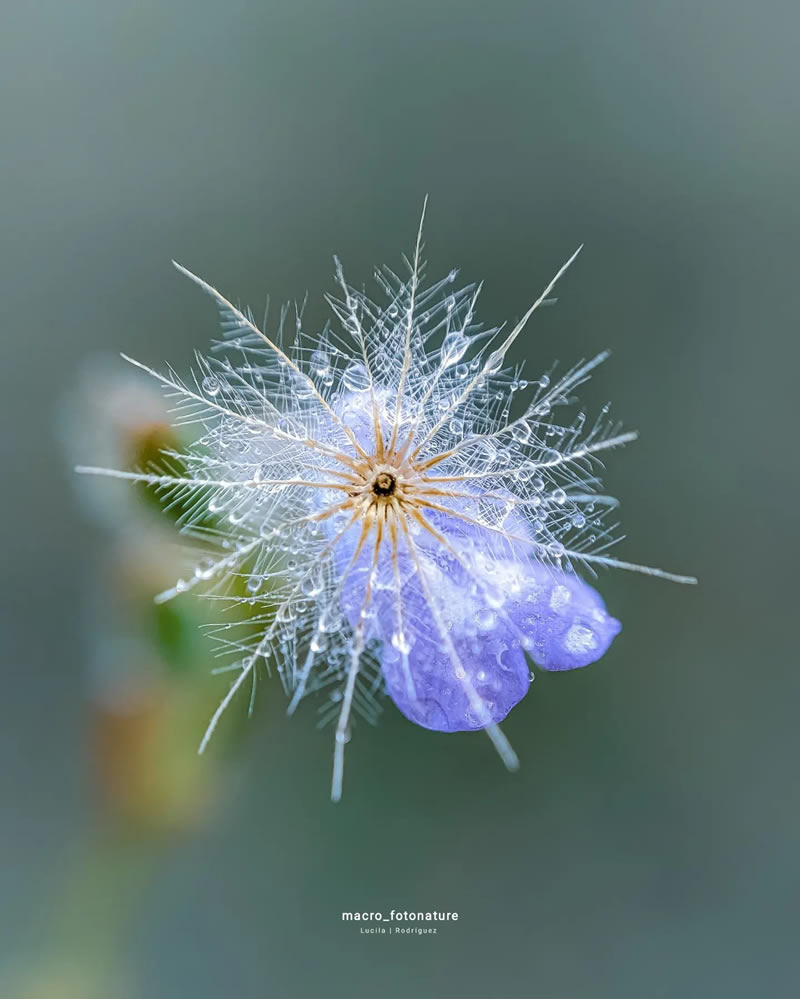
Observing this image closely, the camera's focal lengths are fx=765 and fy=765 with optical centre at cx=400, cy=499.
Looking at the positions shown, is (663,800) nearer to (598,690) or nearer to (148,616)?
(598,690)

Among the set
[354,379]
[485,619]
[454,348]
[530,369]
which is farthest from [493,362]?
[530,369]

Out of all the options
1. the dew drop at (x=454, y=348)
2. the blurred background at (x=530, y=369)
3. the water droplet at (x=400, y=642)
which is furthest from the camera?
the blurred background at (x=530, y=369)

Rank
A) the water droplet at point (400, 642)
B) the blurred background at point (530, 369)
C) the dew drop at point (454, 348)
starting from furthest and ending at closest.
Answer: the blurred background at point (530, 369)
the dew drop at point (454, 348)
the water droplet at point (400, 642)

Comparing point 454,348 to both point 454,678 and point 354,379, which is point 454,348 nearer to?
point 354,379

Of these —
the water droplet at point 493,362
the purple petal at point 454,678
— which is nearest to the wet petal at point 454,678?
the purple petal at point 454,678

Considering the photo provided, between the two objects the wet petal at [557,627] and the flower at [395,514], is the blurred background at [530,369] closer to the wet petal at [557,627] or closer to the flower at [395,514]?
the flower at [395,514]

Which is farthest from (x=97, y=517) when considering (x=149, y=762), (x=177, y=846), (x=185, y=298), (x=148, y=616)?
(x=177, y=846)

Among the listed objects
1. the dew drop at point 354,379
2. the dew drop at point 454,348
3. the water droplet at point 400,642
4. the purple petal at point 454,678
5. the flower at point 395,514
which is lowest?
the purple petal at point 454,678
